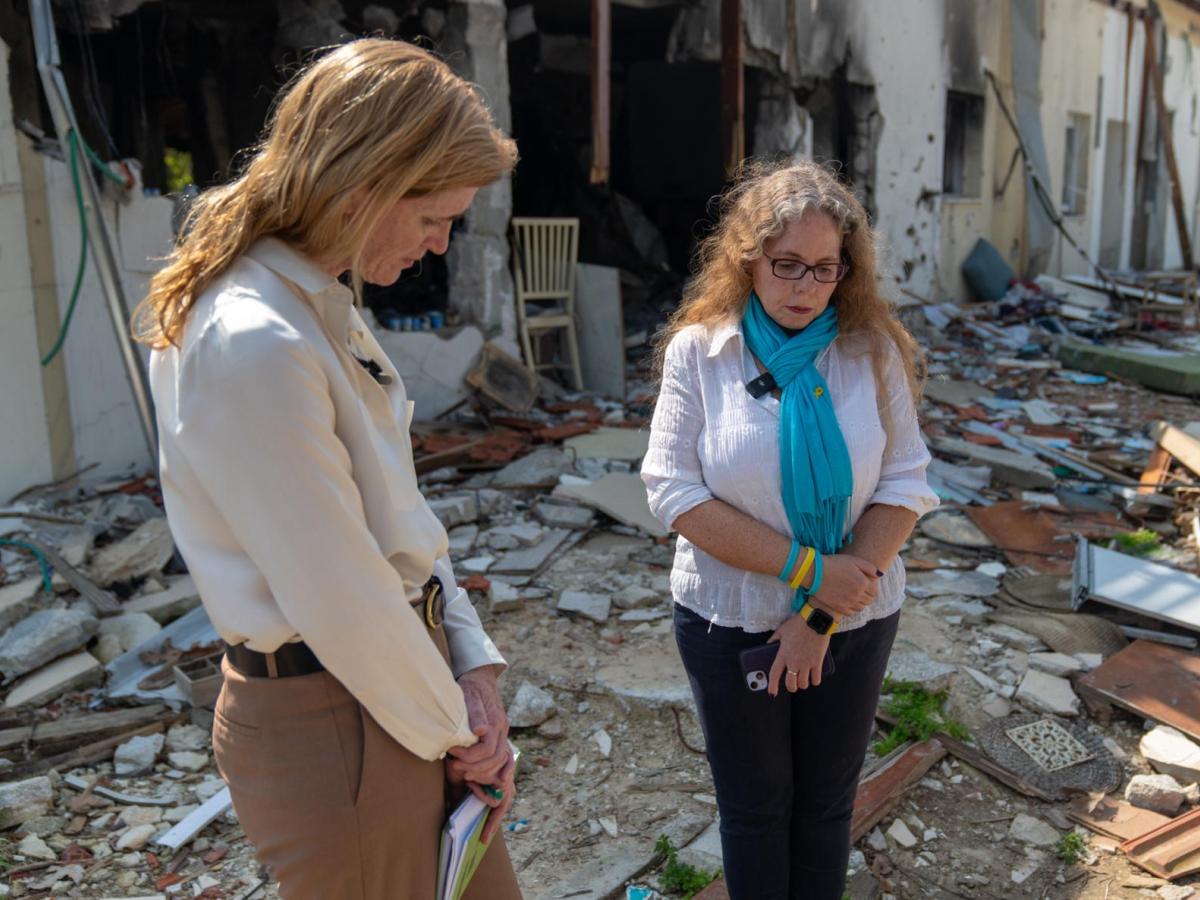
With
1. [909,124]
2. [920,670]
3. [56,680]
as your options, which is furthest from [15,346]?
[909,124]

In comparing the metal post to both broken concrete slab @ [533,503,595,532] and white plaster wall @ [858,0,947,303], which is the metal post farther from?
white plaster wall @ [858,0,947,303]

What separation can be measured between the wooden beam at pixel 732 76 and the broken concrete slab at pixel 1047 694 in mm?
5496

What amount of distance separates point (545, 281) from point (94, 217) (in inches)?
150

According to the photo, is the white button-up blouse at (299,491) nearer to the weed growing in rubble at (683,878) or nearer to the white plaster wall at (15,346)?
the weed growing in rubble at (683,878)

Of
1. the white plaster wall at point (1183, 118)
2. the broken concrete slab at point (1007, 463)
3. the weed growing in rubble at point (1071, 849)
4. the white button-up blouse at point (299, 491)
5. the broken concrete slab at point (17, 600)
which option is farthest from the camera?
the white plaster wall at point (1183, 118)

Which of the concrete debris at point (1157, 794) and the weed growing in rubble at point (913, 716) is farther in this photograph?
the weed growing in rubble at point (913, 716)

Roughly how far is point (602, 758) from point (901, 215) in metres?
10.3

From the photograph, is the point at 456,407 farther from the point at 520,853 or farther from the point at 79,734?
the point at 520,853

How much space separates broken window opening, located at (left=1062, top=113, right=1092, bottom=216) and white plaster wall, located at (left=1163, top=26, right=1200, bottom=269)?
140 inches

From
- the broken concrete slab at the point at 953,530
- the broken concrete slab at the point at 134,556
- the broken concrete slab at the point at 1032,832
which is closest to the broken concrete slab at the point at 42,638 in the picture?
the broken concrete slab at the point at 134,556

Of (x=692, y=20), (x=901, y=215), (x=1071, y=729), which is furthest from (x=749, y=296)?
(x=901, y=215)

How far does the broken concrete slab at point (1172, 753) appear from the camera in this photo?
A: 332 centimetres

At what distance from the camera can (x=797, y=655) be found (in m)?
2.02

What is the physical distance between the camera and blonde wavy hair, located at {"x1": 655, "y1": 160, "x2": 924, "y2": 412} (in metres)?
2.11
